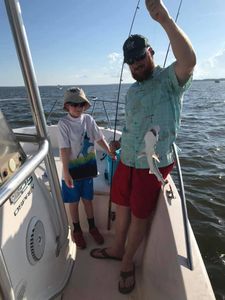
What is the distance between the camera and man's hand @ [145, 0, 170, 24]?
5.54 feet

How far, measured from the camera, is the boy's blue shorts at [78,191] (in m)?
2.83

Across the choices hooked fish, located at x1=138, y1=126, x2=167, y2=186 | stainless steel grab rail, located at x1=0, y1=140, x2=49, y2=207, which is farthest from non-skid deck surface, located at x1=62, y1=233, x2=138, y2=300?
stainless steel grab rail, located at x1=0, y1=140, x2=49, y2=207

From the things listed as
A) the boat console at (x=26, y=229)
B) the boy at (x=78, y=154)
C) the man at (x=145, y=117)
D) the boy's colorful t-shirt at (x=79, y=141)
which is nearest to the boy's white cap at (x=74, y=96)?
the boy at (x=78, y=154)

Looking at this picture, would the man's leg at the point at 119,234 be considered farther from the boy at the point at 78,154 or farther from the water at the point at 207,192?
the water at the point at 207,192

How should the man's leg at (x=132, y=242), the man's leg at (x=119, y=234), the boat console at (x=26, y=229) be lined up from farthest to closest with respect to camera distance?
1. the man's leg at (x=119, y=234)
2. the man's leg at (x=132, y=242)
3. the boat console at (x=26, y=229)

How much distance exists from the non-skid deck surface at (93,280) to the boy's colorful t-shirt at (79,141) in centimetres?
81

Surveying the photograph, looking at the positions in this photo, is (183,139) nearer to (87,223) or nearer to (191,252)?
(87,223)

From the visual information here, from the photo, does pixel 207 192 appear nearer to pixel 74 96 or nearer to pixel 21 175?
pixel 74 96

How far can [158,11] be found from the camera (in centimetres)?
170

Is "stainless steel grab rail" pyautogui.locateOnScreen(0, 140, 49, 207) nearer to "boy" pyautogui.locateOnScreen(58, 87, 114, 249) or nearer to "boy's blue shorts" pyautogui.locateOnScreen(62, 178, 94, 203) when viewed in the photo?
"boy" pyautogui.locateOnScreen(58, 87, 114, 249)

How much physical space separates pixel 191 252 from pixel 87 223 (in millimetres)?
1606

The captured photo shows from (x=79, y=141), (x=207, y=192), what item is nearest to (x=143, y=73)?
(x=79, y=141)

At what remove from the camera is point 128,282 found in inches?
93.6

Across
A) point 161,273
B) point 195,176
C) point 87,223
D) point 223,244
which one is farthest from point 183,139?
point 161,273
